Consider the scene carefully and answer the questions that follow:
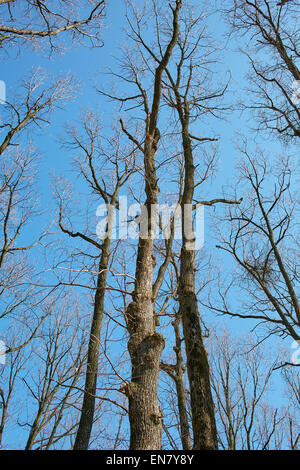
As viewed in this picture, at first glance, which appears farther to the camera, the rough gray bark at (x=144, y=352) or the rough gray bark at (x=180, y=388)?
the rough gray bark at (x=180, y=388)

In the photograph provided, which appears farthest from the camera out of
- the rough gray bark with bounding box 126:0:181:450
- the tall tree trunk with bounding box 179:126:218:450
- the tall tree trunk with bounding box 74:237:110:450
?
the tall tree trunk with bounding box 74:237:110:450

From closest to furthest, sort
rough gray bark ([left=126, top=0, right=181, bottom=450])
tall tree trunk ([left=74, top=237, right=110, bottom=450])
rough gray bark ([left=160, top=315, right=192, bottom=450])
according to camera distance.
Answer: rough gray bark ([left=126, top=0, right=181, bottom=450]) < tall tree trunk ([left=74, top=237, right=110, bottom=450]) < rough gray bark ([left=160, top=315, right=192, bottom=450])

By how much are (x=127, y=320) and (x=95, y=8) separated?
4633mm

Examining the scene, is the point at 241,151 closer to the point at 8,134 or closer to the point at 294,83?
the point at 294,83

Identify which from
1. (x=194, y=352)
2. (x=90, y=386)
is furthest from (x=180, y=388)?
(x=194, y=352)

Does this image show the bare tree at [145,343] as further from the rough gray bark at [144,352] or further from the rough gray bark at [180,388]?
the rough gray bark at [180,388]

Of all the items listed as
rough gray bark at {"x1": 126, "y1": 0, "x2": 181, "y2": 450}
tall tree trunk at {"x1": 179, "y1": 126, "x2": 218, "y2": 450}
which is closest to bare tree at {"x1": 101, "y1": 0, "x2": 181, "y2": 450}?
rough gray bark at {"x1": 126, "y1": 0, "x2": 181, "y2": 450}


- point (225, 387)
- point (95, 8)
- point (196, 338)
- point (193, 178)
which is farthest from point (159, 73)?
point (225, 387)

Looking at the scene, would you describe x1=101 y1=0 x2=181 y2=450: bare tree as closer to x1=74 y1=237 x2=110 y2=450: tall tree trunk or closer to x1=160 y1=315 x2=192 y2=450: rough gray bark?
x1=74 y1=237 x2=110 y2=450: tall tree trunk

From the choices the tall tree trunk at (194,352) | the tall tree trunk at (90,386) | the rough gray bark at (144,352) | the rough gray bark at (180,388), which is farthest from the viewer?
the rough gray bark at (180,388)

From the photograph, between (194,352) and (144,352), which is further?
(194,352)

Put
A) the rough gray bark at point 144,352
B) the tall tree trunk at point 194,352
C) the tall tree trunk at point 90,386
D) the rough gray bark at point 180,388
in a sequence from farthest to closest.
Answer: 1. the rough gray bark at point 180,388
2. the tall tree trunk at point 90,386
3. the tall tree trunk at point 194,352
4. the rough gray bark at point 144,352

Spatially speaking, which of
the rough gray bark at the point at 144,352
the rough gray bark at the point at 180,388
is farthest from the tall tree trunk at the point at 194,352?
the rough gray bark at the point at 180,388

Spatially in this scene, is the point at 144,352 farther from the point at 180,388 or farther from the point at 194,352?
the point at 180,388
